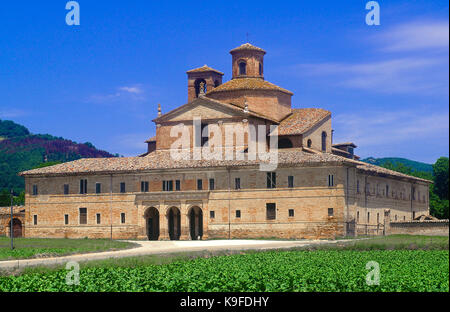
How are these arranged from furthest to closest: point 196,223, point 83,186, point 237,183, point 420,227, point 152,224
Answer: point 83,186 < point 152,224 < point 420,227 < point 196,223 < point 237,183

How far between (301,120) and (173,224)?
15.0 meters

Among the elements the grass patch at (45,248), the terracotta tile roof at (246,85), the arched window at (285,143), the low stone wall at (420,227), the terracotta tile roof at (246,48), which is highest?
the terracotta tile roof at (246,48)

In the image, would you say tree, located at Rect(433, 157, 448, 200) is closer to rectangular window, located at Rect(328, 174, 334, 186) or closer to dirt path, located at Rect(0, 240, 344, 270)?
rectangular window, located at Rect(328, 174, 334, 186)

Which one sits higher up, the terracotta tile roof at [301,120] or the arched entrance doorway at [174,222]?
the terracotta tile roof at [301,120]

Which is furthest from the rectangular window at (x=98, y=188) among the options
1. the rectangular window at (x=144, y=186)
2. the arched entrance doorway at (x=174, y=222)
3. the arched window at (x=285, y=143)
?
the arched window at (x=285, y=143)

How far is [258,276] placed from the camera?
3141cm

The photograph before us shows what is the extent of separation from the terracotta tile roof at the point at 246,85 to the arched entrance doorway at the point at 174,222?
12.9 m

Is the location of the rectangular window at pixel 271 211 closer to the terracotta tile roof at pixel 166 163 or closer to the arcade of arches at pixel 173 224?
the terracotta tile roof at pixel 166 163

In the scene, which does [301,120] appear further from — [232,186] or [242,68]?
[232,186]

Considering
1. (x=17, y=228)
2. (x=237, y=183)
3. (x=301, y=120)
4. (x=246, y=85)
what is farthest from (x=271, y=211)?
(x=17, y=228)

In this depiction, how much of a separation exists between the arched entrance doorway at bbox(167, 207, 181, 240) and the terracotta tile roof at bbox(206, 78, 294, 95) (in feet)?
42.4

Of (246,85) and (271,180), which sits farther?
(246,85)

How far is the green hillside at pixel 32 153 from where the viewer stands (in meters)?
141

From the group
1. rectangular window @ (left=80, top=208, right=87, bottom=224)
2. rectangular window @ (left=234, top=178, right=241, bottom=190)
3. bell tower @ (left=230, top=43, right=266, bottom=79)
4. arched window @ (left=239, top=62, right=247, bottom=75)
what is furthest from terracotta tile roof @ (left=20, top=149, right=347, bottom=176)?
arched window @ (left=239, top=62, right=247, bottom=75)
